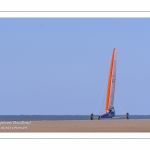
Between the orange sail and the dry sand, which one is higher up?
the orange sail

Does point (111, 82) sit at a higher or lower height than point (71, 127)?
higher
